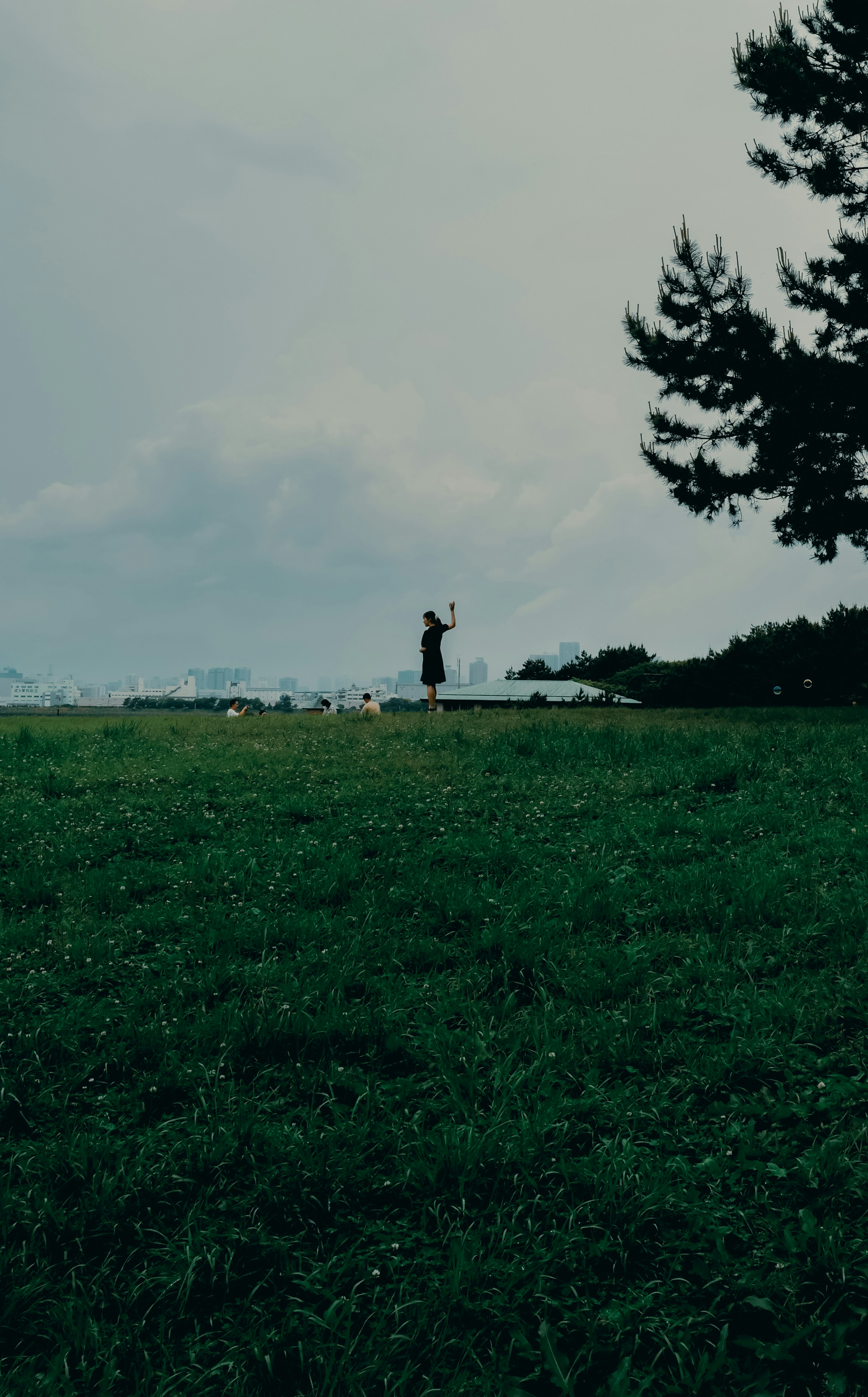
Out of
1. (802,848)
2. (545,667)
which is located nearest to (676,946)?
(802,848)

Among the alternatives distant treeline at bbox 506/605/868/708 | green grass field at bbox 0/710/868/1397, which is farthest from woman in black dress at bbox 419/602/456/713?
green grass field at bbox 0/710/868/1397

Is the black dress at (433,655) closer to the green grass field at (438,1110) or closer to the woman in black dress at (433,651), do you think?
the woman in black dress at (433,651)

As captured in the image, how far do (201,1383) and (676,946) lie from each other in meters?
3.50

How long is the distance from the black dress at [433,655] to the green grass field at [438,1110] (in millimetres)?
12766

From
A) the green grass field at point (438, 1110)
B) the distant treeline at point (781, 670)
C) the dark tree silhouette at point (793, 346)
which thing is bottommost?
the green grass field at point (438, 1110)

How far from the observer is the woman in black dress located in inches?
790

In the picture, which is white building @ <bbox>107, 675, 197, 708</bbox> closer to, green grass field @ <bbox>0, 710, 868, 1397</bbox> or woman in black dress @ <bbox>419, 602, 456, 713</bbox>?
woman in black dress @ <bbox>419, 602, 456, 713</bbox>

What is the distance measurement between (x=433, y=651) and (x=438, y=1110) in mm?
16845

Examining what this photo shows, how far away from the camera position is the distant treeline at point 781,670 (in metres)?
25.5

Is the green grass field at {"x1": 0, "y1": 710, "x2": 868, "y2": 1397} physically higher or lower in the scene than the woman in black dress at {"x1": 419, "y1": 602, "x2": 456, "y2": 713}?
lower

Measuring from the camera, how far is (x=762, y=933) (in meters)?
5.23

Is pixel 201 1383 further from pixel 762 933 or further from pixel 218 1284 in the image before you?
pixel 762 933

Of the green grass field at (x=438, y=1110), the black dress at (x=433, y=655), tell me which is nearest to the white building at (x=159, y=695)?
the black dress at (x=433, y=655)

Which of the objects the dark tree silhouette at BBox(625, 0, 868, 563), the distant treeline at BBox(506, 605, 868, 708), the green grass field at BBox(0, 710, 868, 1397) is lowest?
the green grass field at BBox(0, 710, 868, 1397)
